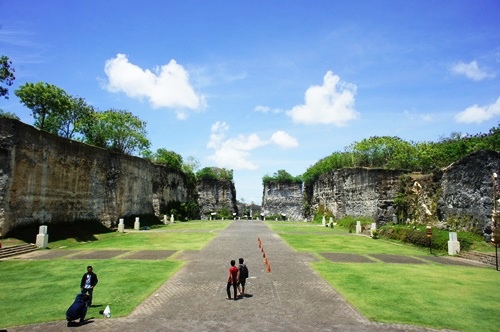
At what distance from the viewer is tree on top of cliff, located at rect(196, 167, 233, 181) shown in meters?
76.9

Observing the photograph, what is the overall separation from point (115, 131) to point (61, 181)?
67.3 feet

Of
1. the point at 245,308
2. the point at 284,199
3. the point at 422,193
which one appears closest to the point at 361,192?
the point at 422,193

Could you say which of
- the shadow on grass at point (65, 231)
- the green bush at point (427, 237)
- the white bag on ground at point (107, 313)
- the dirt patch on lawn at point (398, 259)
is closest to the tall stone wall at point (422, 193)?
the green bush at point (427, 237)

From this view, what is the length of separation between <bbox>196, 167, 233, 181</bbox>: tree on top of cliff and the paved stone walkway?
6137cm

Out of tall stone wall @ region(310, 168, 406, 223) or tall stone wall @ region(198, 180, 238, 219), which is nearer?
tall stone wall @ region(310, 168, 406, 223)

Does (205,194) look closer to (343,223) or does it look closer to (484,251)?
(343,223)

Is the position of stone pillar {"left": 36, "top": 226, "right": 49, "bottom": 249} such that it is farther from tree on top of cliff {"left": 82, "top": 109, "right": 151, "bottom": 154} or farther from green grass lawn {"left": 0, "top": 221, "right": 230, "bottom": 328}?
tree on top of cliff {"left": 82, "top": 109, "right": 151, "bottom": 154}

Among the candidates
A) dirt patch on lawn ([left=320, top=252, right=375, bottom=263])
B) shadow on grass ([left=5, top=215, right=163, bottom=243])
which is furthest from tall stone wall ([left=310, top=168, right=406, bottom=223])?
shadow on grass ([left=5, top=215, right=163, bottom=243])

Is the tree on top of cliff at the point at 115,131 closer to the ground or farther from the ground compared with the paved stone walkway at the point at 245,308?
farther from the ground

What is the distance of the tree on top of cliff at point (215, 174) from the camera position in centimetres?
7694

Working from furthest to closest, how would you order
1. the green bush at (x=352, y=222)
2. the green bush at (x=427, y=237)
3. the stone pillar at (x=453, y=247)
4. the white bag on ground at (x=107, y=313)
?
the green bush at (x=352, y=222) → the green bush at (x=427, y=237) → the stone pillar at (x=453, y=247) → the white bag on ground at (x=107, y=313)

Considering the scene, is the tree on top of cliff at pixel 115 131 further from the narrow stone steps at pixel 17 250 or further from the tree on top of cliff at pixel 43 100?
the narrow stone steps at pixel 17 250

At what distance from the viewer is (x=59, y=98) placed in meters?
51.2

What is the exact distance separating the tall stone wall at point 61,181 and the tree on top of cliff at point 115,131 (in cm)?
585
